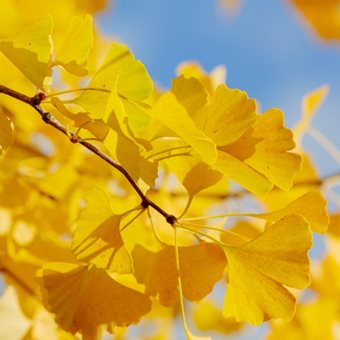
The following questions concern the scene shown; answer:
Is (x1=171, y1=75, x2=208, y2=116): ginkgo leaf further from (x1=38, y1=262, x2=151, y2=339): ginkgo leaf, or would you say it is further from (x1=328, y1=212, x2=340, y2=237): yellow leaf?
(x1=328, y1=212, x2=340, y2=237): yellow leaf

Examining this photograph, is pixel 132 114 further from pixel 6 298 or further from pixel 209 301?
pixel 209 301

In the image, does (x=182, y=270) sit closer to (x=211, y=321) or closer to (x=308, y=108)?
(x=308, y=108)

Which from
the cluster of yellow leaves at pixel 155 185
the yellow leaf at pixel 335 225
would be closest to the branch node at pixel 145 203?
the cluster of yellow leaves at pixel 155 185

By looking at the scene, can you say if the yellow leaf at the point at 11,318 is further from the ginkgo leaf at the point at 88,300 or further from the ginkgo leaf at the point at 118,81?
the ginkgo leaf at the point at 118,81

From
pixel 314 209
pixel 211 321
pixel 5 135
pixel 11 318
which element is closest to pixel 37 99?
pixel 5 135

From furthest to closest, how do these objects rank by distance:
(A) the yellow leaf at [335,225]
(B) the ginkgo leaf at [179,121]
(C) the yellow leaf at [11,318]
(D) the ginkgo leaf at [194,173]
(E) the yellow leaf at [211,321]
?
(E) the yellow leaf at [211,321] → (A) the yellow leaf at [335,225] → (C) the yellow leaf at [11,318] → (D) the ginkgo leaf at [194,173] → (B) the ginkgo leaf at [179,121]

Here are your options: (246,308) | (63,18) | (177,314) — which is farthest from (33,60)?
(177,314)

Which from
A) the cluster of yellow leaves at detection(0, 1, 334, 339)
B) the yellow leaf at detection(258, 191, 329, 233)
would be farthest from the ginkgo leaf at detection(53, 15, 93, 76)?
the yellow leaf at detection(258, 191, 329, 233)
